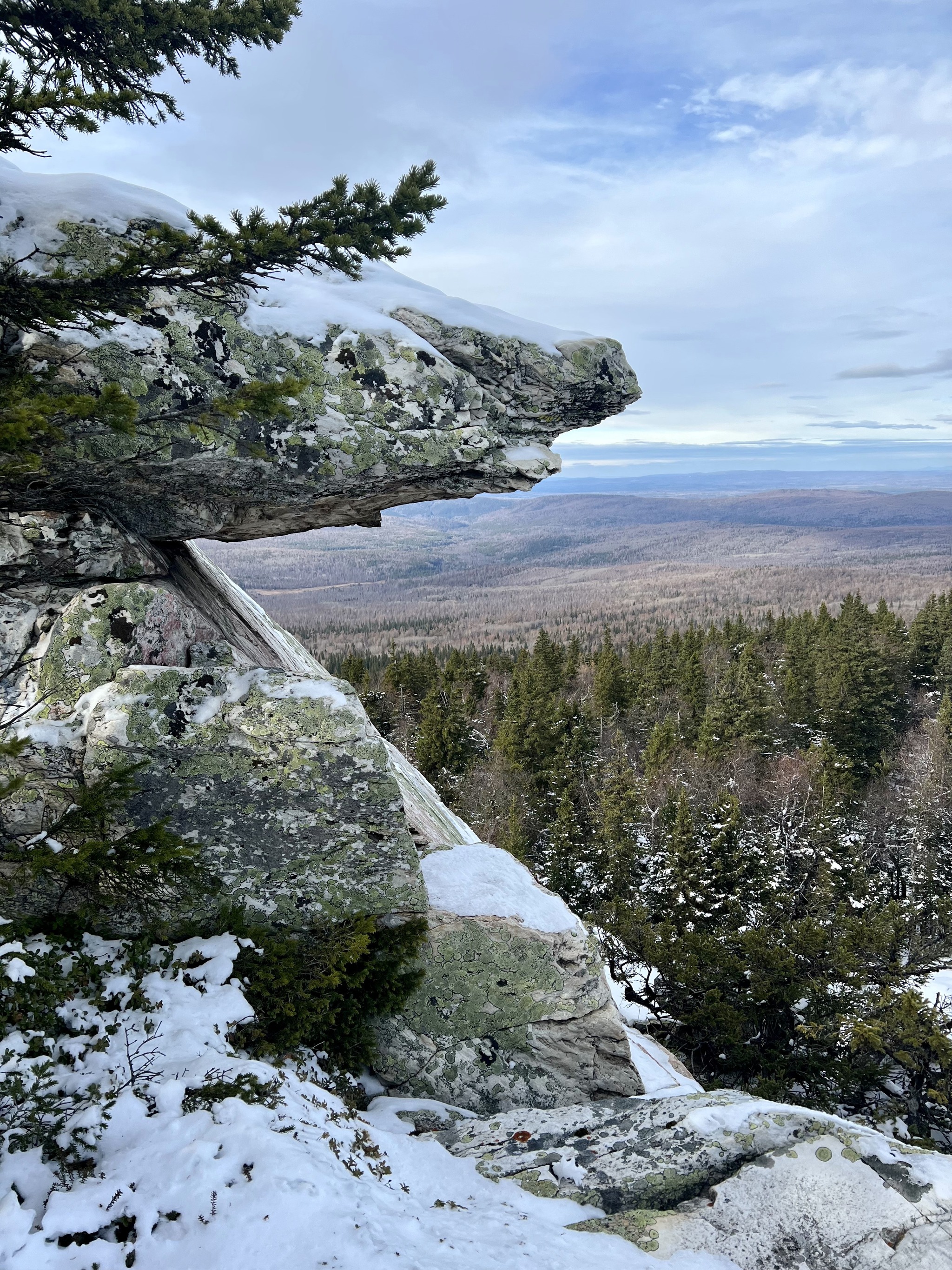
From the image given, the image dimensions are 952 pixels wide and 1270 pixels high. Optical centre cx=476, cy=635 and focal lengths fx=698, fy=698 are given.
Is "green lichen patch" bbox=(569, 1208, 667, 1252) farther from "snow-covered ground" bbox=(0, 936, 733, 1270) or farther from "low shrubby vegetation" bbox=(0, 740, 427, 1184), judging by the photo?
"low shrubby vegetation" bbox=(0, 740, 427, 1184)

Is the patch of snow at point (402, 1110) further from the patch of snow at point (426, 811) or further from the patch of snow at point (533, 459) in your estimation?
the patch of snow at point (533, 459)

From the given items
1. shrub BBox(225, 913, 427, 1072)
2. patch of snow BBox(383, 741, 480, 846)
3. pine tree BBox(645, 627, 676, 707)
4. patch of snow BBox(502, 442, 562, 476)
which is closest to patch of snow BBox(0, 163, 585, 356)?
patch of snow BBox(502, 442, 562, 476)

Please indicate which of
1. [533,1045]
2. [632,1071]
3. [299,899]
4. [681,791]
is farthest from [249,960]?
[681,791]

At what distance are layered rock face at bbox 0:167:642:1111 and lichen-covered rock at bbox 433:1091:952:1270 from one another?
68.4 inches

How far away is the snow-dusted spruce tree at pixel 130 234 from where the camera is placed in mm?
5441

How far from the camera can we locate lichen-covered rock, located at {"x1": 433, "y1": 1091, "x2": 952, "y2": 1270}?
18.9 feet

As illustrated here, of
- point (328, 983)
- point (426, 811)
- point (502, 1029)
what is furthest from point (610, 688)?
point (328, 983)

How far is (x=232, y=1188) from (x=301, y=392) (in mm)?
6835

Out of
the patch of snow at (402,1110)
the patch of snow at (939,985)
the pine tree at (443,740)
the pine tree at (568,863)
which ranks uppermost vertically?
the patch of snow at (402,1110)

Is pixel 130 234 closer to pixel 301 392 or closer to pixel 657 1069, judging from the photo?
pixel 301 392

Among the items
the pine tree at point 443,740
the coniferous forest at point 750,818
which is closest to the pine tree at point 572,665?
the coniferous forest at point 750,818

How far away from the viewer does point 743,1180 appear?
638 cm

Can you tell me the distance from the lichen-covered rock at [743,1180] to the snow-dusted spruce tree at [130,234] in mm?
7777

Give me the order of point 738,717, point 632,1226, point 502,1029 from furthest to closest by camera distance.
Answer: point 738,717
point 502,1029
point 632,1226
